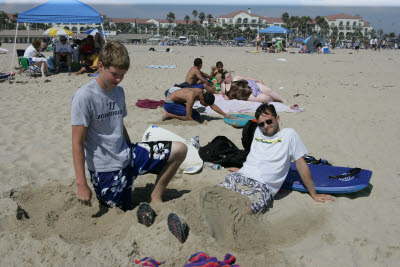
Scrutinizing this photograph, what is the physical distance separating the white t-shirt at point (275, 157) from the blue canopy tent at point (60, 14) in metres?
11.1

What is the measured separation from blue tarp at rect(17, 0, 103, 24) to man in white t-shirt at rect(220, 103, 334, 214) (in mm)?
11023

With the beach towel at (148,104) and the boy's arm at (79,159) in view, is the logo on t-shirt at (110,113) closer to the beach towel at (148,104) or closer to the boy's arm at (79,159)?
the boy's arm at (79,159)

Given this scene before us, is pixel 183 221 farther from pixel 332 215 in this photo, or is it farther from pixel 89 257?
pixel 332 215

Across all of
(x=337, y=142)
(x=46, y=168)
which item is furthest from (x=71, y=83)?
(x=337, y=142)

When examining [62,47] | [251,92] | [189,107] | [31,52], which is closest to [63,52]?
[62,47]

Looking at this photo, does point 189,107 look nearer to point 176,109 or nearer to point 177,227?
point 176,109

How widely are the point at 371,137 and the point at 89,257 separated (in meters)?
4.68

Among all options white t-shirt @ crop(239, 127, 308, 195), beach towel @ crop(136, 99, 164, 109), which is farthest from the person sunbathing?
white t-shirt @ crop(239, 127, 308, 195)

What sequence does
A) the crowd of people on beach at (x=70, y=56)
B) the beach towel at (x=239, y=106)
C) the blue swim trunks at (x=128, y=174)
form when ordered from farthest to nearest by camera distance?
1. the crowd of people on beach at (x=70, y=56)
2. the beach towel at (x=239, y=106)
3. the blue swim trunks at (x=128, y=174)

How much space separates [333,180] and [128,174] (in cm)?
218

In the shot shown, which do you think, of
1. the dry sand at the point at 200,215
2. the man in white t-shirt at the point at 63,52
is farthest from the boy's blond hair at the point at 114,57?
the man in white t-shirt at the point at 63,52

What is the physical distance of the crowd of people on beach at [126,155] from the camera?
2.56 metres

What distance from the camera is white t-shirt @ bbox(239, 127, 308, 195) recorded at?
3.34 m

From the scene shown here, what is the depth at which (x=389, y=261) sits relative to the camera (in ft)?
8.49
